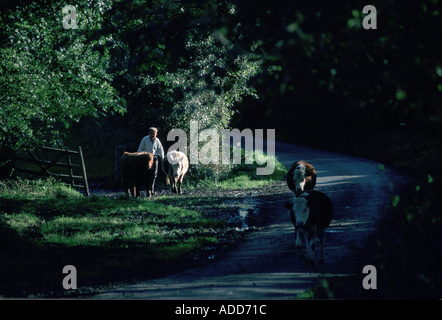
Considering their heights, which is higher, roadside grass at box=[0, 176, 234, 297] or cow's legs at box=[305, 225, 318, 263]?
cow's legs at box=[305, 225, 318, 263]

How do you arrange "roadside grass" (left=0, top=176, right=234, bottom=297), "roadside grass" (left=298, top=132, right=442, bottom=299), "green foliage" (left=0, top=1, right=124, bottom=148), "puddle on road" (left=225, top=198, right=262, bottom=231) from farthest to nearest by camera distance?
"green foliage" (left=0, top=1, right=124, bottom=148)
"puddle on road" (left=225, top=198, right=262, bottom=231)
"roadside grass" (left=0, top=176, right=234, bottom=297)
"roadside grass" (left=298, top=132, right=442, bottom=299)

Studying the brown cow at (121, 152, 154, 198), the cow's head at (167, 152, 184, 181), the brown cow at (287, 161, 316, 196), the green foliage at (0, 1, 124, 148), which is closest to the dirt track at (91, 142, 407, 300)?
the brown cow at (287, 161, 316, 196)

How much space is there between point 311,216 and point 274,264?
124 cm

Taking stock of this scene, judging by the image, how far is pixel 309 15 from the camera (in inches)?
264

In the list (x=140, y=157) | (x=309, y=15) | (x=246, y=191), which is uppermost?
(x=309, y=15)

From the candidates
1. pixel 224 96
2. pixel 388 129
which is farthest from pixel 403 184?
pixel 388 129

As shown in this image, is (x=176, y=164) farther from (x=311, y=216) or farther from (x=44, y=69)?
(x=311, y=216)

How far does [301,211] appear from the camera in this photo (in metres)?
8.64

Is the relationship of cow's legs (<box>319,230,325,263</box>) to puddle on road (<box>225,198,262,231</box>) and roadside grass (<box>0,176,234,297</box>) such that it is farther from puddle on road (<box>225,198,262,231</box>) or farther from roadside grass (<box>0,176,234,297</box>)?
puddle on road (<box>225,198,262,231</box>)

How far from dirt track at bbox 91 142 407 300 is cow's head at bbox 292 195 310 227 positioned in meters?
0.84

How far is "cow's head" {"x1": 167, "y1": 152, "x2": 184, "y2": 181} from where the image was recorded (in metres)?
19.5

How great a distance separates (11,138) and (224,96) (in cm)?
1123

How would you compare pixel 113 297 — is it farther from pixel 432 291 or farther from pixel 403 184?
pixel 403 184
